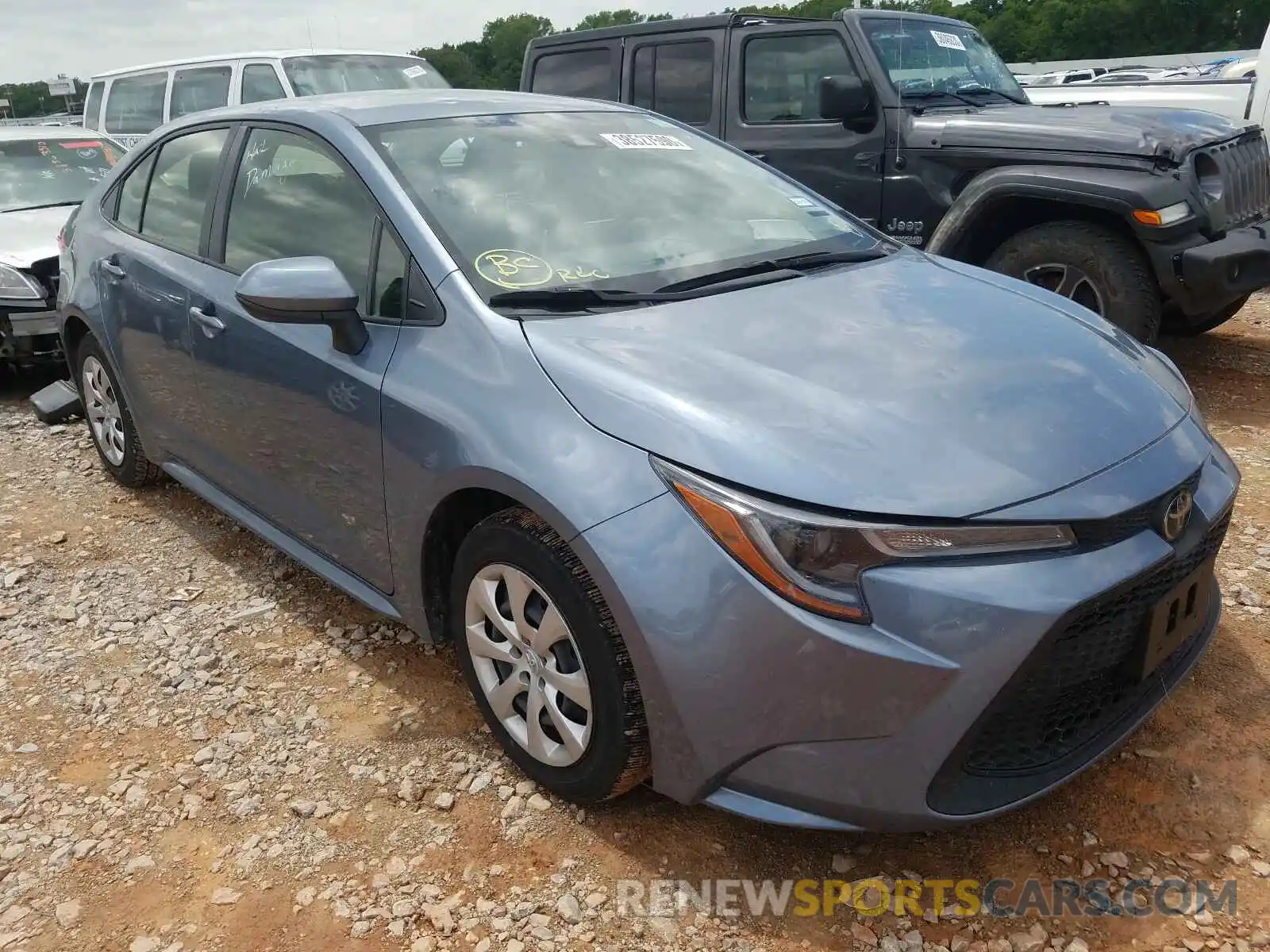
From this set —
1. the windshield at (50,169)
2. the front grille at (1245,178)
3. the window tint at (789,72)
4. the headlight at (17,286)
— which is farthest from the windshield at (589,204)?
the windshield at (50,169)

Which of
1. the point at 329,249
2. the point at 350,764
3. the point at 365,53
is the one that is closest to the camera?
the point at 350,764

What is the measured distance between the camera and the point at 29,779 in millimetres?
2727

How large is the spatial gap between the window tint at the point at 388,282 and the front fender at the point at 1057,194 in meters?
3.38

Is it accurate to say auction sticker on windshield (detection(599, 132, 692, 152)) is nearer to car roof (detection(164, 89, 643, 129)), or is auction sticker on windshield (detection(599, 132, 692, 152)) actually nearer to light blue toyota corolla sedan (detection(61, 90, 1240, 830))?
light blue toyota corolla sedan (detection(61, 90, 1240, 830))

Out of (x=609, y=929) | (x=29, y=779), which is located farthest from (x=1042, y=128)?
(x=29, y=779)

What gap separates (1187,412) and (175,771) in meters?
2.71

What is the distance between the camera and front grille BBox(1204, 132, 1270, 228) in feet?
16.1

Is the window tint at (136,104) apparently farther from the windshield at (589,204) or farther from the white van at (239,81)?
the windshield at (589,204)

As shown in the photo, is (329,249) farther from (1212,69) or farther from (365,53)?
(1212,69)

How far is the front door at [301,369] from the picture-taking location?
8.89 ft

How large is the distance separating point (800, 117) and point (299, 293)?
4169mm

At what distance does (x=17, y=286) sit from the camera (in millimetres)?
5945

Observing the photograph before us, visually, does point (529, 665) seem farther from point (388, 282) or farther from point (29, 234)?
point (29, 234)

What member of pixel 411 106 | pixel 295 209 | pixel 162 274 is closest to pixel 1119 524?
pixel 411 106
